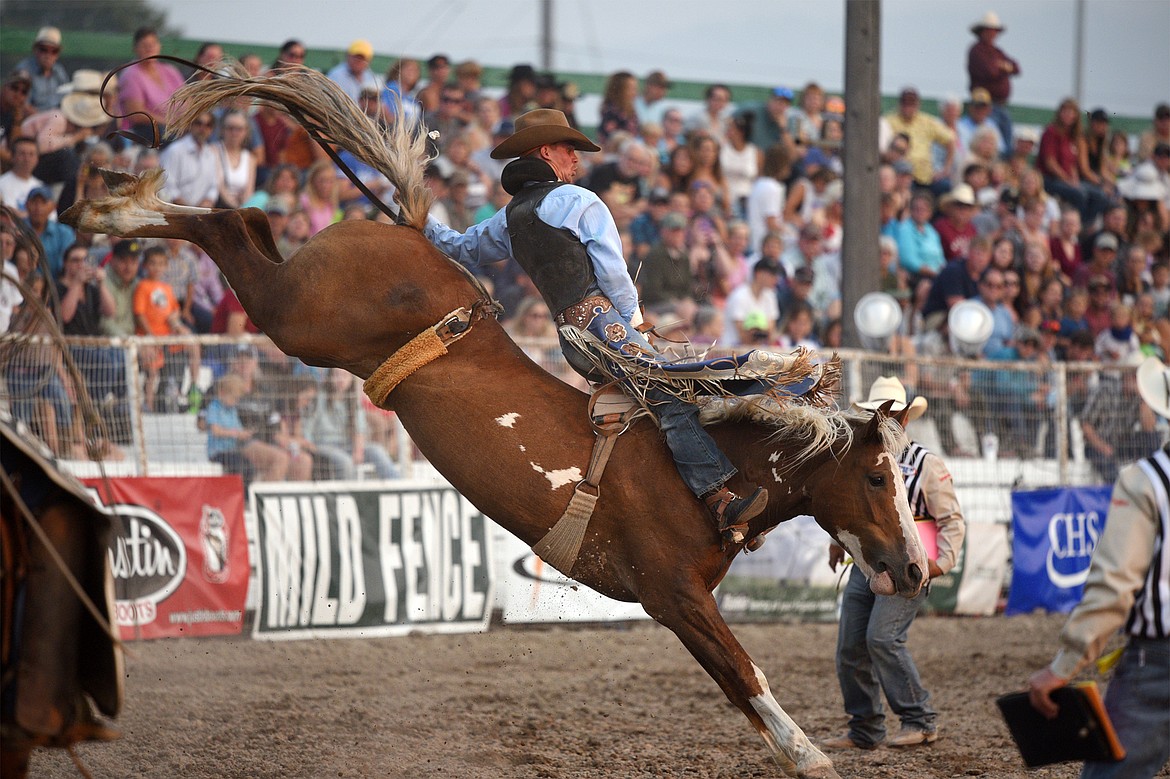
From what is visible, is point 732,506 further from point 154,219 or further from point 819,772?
point 154,219

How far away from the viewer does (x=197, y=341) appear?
8.36 meters

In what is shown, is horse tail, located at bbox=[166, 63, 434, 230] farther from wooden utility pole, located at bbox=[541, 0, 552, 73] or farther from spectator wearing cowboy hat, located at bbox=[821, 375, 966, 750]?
A: wooden utility pole, located at bbox=[541, 0, 552, 73]

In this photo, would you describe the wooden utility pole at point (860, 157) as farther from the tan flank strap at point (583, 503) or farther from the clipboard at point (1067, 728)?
the clipboard at point (1067, 728)

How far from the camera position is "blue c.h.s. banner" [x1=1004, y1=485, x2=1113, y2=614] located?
10430 mm

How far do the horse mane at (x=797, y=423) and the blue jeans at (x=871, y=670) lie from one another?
1.44 meters

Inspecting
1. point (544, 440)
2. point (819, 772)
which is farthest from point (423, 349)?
point (819, 772)

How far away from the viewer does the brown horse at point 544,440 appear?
15.4 feet

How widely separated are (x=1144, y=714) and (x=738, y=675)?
152 cm

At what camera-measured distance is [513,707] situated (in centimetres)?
689

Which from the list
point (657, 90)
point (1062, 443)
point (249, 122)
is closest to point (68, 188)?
point (249, 122)

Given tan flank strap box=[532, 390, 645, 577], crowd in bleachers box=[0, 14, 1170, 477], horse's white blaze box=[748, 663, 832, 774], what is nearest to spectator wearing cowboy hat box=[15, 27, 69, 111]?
crowd in bleachers box=[0, 14, 1170, 477]

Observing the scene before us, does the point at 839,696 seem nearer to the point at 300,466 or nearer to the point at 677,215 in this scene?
the point at 300,466

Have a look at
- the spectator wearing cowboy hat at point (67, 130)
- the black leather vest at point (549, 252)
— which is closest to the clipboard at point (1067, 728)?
the black leather vest at point (549, 252)

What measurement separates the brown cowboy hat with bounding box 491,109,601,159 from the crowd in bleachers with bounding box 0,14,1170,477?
3184mm
